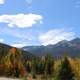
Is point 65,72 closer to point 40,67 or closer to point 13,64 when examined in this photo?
point 13,64

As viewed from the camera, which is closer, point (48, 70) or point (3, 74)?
point (3, 74)

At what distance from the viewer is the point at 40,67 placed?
85000 millimetres

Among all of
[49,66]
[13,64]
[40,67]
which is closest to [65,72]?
[13,64]

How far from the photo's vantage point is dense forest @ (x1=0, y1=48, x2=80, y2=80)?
40281 millimetres

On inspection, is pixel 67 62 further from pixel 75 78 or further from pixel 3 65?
pixel 3 65

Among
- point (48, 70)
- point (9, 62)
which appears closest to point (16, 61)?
point (9, 62)

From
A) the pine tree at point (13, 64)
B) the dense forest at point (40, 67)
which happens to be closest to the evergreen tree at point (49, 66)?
the dense forest at point (40, 67)

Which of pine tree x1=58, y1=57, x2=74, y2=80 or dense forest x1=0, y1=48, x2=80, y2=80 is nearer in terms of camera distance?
pine tree x1=58, y1=57, x2=74, y2=80

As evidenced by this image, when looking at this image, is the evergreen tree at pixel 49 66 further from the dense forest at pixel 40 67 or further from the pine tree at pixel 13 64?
the pine tree at pixel 13 64

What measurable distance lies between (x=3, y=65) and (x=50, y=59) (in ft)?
63.5

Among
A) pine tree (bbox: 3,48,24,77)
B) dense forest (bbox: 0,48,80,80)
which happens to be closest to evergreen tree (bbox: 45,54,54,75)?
dense forest (bbox: 0,48,80,80)

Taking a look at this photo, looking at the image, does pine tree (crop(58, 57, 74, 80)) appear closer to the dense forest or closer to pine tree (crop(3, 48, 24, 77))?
the dense forest

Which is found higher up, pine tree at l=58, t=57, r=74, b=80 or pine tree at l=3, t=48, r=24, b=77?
pine tree at l=3, t=48, r=24, b=77

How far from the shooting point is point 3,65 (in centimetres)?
5875
